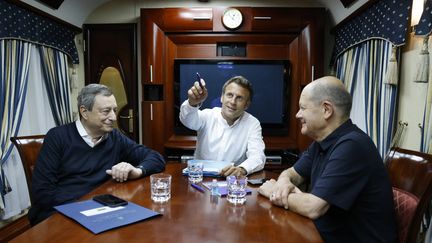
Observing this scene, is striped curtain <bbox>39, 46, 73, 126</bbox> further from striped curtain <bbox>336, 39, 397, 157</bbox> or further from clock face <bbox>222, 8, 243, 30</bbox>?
striped curtain <bbox>336, 39, 397, 157</bbox>

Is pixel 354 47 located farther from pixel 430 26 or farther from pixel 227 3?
pixel 227 3

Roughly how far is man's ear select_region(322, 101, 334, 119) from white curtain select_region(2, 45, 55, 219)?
2.51m

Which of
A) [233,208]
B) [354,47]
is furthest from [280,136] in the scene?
[233,208]

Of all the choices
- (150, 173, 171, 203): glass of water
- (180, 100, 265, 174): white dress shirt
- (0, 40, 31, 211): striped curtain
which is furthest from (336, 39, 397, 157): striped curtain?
(0, 40, 31, 211): striped curtain

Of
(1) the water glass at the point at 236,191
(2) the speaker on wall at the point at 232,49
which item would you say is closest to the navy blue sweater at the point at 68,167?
(1) the water glass at the point at 236,191

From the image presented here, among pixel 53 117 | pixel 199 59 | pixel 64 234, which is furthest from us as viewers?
pixel 199 59

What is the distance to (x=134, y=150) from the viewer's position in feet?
6.01

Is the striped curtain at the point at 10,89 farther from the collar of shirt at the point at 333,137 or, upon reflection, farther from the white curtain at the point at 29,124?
the collar of shirt at the point at 333,137

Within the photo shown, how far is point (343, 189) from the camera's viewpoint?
1.09 m

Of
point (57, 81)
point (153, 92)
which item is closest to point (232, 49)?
point (153, 92)

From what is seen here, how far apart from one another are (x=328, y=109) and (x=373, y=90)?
144 centimetres


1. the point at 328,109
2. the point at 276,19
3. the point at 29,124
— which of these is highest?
the point at 276,19

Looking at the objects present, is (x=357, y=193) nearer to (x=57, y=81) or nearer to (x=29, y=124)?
(x=29, y=124)

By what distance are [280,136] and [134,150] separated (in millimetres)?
2138
